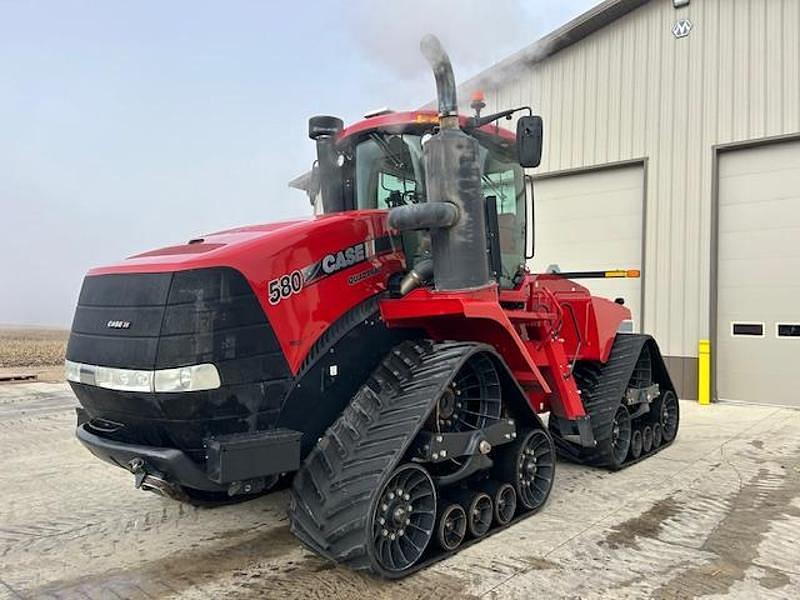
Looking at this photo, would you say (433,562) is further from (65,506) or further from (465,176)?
(65,506)

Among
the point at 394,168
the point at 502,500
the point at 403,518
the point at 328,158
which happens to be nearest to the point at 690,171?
the point at 394,168

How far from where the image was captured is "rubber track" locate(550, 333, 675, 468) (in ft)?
20.1

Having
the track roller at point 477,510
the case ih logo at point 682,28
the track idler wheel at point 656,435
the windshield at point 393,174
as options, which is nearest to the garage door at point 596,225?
the case ih logo at point 682,28

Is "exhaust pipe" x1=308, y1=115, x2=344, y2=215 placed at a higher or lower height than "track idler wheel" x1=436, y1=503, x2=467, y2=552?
higher

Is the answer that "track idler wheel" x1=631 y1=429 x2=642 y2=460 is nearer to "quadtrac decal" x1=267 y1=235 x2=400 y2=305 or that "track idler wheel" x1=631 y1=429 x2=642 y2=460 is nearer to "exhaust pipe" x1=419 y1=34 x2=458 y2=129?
"quadtrac decal" x1=267 y1=235 x2=400 y2=305

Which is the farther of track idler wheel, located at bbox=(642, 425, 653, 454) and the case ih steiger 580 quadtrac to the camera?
track idler wheel, located at bbox=(642, 425, 653, 454)

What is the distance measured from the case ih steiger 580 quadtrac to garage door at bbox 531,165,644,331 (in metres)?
7.09

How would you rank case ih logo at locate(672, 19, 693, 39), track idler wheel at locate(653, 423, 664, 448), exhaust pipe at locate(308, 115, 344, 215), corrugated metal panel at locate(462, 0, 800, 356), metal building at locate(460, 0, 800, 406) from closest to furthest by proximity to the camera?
exhaust pipe at locate(308, 115, 344, 215) < track idler wheel at locate(653, 423, 664, 448) < metal building at locate(460, 0, 800, 406) < corrugated metal panel at locate(462, 0, 800, 356) < case ih logo at locate(672, 19, 693, 39)

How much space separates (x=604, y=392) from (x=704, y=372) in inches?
205

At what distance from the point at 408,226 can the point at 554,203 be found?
9.44 metres

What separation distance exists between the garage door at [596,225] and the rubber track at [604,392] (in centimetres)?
509

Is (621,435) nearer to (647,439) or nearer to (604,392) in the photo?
(604,392)

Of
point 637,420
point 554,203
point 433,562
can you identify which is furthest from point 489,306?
point 554,203

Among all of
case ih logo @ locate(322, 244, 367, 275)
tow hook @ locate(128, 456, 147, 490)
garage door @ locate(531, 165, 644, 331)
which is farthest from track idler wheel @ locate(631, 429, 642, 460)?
garage door @ locate(531, 165, 644, 331)
